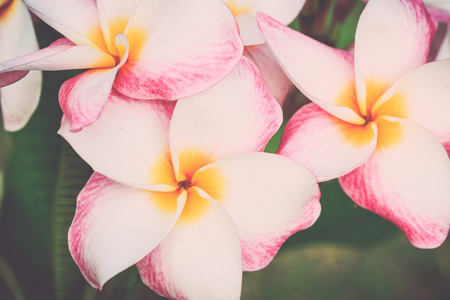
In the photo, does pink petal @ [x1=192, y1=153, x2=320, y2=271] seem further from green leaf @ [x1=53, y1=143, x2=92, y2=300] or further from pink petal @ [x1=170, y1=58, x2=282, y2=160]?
green leaf @ [x1=53, y1=143, x2=92, y2=300]

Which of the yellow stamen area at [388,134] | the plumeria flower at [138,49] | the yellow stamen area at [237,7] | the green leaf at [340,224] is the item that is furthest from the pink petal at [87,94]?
the green leaf at [340,224]

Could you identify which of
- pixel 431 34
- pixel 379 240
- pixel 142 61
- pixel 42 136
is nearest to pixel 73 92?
pixel 142 61

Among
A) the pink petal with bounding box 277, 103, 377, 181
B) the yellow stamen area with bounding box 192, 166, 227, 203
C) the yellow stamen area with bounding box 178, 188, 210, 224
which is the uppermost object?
the pink petal with bounding box 277, 103, 377, 181

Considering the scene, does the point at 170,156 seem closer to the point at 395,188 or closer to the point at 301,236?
the point at 395,188

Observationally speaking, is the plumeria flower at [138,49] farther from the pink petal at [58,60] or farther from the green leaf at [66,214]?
the green leaf at [66,214]

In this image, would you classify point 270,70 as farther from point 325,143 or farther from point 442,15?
point 442,15

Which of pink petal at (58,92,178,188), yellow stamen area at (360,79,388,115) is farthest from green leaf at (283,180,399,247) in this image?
pink petal at (58,92,178,188)
